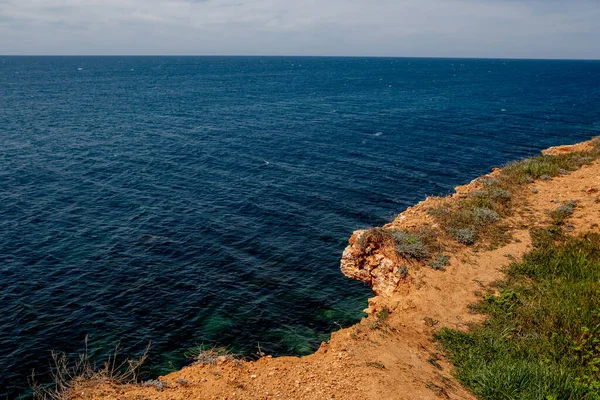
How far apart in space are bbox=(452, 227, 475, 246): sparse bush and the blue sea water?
7.89 m

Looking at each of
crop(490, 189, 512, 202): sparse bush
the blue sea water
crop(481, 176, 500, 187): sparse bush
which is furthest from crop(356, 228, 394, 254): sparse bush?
crop(481, 176, 500, 187): sparse bush

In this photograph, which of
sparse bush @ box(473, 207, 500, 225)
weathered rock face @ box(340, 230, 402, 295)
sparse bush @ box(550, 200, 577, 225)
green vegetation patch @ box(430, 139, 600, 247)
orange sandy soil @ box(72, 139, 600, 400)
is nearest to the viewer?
orange sandy soil @ box(72, 139, 600, 400)

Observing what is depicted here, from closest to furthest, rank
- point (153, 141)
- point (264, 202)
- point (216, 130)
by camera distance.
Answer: point (264, 202) < point (153, 141) < point (216, 130)

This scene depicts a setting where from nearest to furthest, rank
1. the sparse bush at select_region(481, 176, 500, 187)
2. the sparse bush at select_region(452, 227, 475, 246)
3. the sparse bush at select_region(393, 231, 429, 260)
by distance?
1. the sparse bush at select_region(393, 231, 429, 260)
2. the sparse bush at select_region(452, 227, 475, 246)
3. the sparse bush at select_region(481, 176, 500, 187)

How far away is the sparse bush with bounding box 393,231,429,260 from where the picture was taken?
27609 mm

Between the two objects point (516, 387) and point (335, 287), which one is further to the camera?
point (335, 287)

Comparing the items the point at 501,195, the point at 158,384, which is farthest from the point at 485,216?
the point at 158,384

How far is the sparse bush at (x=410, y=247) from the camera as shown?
27.6 metres

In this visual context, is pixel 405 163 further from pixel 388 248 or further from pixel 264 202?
pixel 388 248

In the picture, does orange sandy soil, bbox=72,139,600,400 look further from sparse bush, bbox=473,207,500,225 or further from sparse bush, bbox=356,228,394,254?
sparse bush, bbox=356,228,394,254

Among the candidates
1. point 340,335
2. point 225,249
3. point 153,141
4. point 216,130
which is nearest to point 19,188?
point 153,141

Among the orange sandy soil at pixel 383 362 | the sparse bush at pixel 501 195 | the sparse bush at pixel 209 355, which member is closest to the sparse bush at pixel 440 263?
the orange sandy soil at pixel 383 362

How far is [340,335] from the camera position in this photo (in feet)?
75.4

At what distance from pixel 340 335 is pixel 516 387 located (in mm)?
9335
